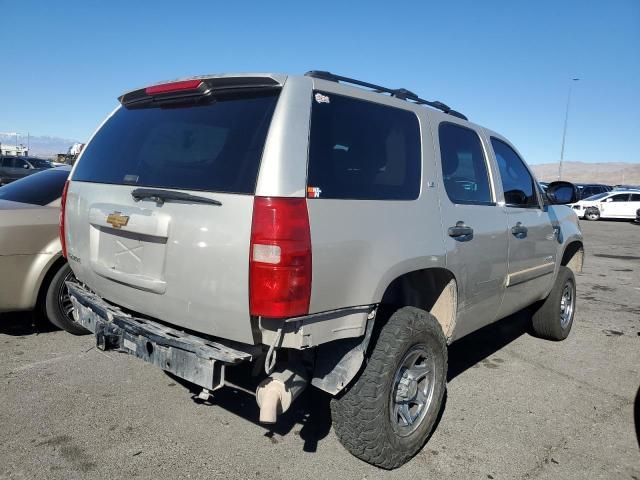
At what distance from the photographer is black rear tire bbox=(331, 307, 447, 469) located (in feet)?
8.61

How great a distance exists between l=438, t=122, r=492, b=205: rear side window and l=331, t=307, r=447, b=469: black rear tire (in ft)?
3.05

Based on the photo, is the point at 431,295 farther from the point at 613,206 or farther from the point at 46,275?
the point at 613,206

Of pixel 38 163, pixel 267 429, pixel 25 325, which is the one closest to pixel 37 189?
pixel 25 325

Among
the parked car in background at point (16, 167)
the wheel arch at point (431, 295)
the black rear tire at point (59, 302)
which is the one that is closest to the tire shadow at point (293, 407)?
the wheel arch at point (431, 295)

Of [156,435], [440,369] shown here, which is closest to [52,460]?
[156,435]

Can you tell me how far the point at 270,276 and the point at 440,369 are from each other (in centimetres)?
152

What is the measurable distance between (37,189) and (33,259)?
86 cm

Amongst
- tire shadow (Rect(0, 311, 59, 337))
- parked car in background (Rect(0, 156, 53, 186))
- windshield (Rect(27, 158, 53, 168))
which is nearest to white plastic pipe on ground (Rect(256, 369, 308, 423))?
tire shadow (Rect(0, 311, 59, 337))

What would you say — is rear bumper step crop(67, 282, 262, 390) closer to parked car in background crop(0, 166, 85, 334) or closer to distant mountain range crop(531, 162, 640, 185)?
parked car in background crop(0, 166, 85, 334)

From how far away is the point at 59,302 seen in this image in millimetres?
4566

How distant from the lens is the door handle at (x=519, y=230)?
3.84 metres

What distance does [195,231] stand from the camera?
2311mm

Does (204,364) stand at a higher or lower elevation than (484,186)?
lower

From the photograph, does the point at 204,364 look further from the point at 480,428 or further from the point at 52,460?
the point at 480,428
